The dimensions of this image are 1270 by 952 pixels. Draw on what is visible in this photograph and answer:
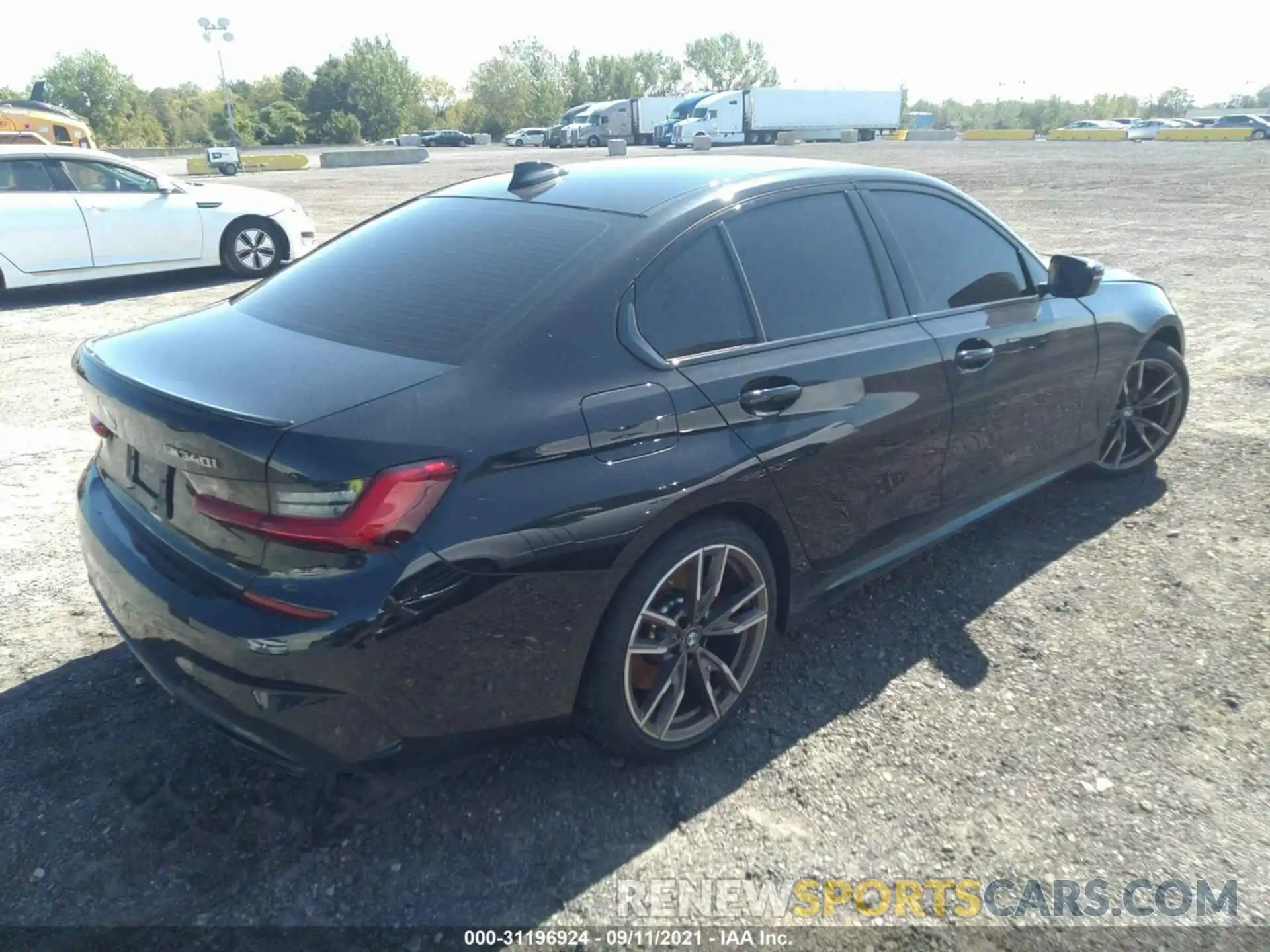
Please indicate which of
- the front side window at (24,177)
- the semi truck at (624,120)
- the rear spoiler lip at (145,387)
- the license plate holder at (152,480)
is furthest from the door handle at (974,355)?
the semi truck at (624,120)

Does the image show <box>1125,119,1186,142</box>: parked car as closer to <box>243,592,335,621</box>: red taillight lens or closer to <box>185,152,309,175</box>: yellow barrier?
<box>185,152,309,175</box>: yellow barrier

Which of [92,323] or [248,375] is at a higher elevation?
[248,375]

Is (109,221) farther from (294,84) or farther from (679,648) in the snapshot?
(294,84)

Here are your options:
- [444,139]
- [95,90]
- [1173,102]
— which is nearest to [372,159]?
[444,139]

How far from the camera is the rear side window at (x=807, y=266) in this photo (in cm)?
304

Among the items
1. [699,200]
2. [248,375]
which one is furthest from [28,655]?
[699,200]

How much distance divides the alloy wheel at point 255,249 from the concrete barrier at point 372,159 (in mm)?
29986

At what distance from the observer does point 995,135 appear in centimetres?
6341

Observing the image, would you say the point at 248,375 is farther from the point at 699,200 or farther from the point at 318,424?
the point at 699,200

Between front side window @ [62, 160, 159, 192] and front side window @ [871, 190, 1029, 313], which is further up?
front side window @ [62, 160, 159, 192]

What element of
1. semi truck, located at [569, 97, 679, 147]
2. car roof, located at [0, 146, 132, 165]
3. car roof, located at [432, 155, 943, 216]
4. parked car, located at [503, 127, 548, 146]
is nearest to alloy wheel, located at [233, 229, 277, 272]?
car roof, located at [0, 146, 132, 165]

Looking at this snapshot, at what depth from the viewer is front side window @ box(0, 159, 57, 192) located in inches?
359

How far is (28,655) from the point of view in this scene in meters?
3.36

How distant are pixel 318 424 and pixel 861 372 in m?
1.80
